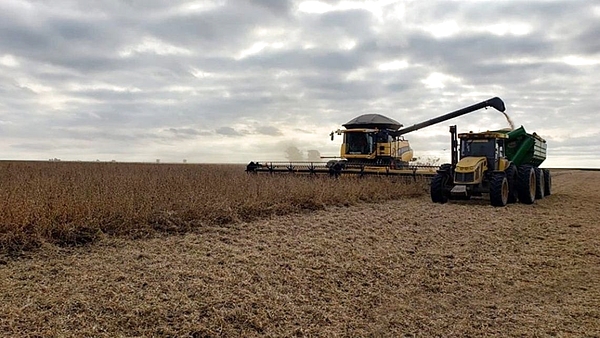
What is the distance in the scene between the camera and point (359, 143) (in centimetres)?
1770

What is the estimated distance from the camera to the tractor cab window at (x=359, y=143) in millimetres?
17609

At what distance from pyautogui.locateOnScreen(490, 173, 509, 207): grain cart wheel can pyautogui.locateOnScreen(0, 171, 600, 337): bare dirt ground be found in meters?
3.95

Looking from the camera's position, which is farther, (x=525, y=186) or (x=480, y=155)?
(x=525, y=186)

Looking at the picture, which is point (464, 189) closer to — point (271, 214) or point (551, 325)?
point (271, 214)

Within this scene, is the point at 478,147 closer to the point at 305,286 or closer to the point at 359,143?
the point at 359,143

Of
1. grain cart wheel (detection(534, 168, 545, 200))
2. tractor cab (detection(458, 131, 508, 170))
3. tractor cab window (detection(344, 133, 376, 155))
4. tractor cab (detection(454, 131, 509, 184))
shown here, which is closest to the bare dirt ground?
tractor cab (detection(454, 131, 509, 184))

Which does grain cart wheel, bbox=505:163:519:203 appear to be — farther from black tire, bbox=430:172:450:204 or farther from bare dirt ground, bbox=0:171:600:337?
bare dirt ground, bbox=0:171:600:337

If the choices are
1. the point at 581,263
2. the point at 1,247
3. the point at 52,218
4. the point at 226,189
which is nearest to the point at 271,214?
the point at 226,189

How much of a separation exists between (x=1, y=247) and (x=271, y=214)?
463 centimetres

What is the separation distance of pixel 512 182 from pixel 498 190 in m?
1.57

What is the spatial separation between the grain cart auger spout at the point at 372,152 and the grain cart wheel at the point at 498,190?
312 cm

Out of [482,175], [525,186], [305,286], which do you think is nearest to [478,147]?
[482,175]

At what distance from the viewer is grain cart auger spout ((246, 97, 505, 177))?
1541 centimetres

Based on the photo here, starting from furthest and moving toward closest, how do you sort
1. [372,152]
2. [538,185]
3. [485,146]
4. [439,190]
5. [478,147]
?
[372,152] < [538,185] < [478,147] < [485,146] < [439,190]
